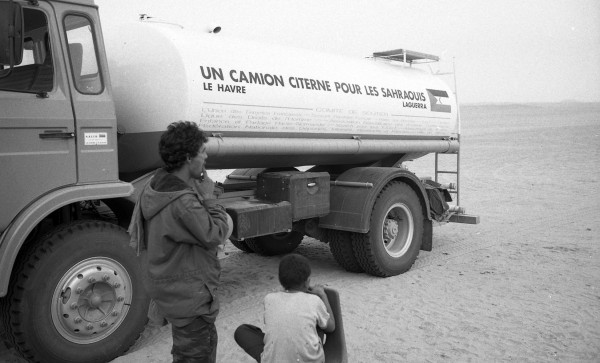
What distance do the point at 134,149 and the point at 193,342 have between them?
230cm

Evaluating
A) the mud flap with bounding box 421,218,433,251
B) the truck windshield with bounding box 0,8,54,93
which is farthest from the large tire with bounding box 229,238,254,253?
the truck windshield with bounding box 0,8,54,93

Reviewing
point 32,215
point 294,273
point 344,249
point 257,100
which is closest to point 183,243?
point 294,273

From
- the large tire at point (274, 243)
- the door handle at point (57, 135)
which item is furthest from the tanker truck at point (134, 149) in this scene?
the large tire at point (274, 243)

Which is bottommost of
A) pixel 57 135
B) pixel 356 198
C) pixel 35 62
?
pixel 356 198

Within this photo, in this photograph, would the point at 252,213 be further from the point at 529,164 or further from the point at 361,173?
the point at 529,164

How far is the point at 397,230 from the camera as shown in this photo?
272 inches

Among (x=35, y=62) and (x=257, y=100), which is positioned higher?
(x=35, y=62)

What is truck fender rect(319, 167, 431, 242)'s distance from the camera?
6.13 metres

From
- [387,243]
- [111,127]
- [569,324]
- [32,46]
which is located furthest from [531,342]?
[32,46]

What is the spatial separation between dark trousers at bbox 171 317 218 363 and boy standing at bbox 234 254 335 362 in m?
0.33

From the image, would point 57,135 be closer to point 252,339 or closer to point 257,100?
point 257,100

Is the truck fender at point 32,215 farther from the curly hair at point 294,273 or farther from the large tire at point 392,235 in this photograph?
the large tire at point 392,235

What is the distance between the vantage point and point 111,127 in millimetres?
4172

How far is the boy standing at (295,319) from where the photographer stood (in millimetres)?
2871
